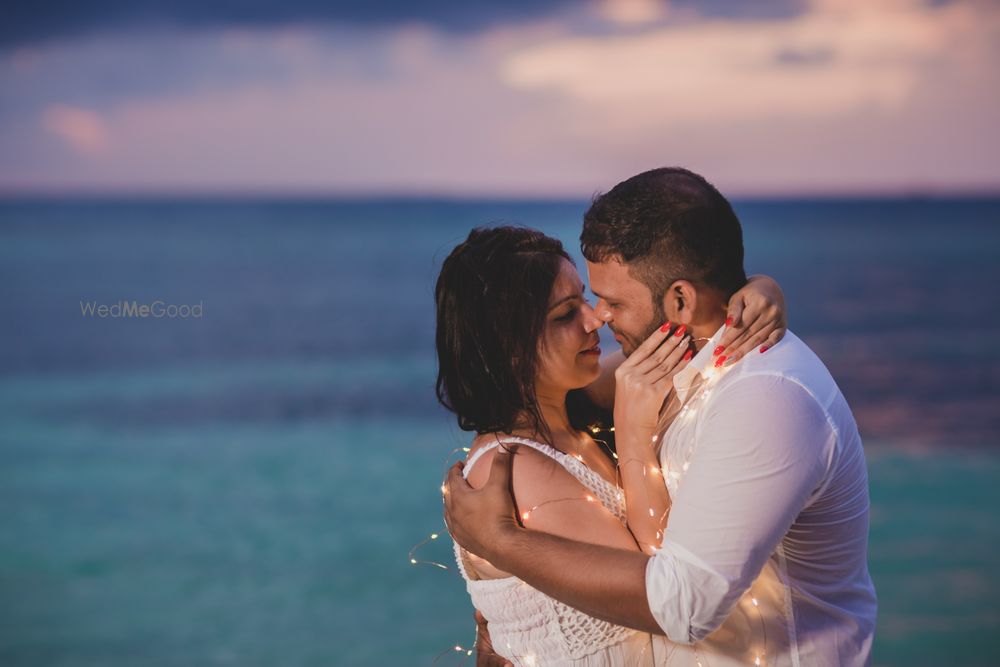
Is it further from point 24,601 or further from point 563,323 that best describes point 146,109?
point 563,323

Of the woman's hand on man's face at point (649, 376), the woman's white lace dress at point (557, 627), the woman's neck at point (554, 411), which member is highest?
the woman's hand on man's face at point (649, 376)

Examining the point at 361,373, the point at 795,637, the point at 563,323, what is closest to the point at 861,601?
Result: the point at 795,637

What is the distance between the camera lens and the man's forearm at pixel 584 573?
1.97m

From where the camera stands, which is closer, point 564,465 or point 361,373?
point 564,465

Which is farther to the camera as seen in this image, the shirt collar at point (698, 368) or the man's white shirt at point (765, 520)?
the shirt collar at point (698, 368)

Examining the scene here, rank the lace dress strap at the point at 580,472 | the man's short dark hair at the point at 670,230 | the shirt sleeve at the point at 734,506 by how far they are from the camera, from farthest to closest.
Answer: the lace dress strap at the point at 580,472, the man's short dark hair at the point at 670,230, the shirt sleeve at the point at 734,506

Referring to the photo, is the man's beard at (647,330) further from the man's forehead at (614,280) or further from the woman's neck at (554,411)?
the woman's neck at (554,411)

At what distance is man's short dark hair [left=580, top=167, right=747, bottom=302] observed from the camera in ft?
7.32

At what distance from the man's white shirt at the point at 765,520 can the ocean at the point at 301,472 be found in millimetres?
782

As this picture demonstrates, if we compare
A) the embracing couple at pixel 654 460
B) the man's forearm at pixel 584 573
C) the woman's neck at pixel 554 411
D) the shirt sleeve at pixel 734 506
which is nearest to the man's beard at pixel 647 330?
the embracing couple at pixel 654 460

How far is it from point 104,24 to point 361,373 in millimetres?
18137

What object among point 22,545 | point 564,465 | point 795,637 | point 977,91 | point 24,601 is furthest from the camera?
point 977,91

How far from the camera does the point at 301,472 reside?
10.2 m

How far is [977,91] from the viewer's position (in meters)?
22.3
